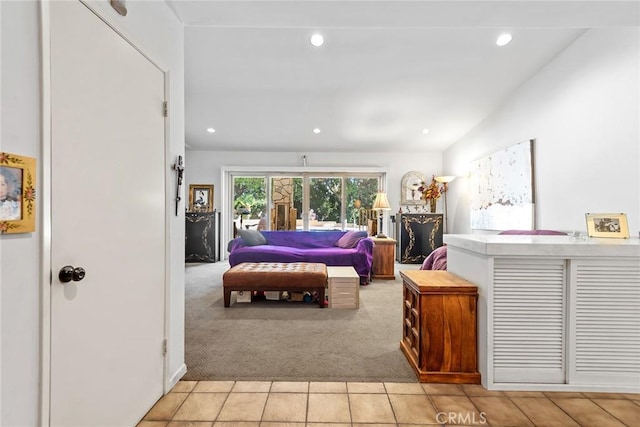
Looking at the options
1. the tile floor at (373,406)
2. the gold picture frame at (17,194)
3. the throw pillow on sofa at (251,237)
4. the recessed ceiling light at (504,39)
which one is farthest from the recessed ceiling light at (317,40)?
the tile floor at (373,406)

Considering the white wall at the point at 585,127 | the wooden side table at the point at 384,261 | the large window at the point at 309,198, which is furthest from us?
the large window at the point at 309,198

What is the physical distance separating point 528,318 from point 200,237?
6.25 meters

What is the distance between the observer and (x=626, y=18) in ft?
7.09

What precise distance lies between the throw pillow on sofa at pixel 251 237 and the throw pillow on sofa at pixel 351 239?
53.7 inches

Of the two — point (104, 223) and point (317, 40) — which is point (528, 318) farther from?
point (317, 40)

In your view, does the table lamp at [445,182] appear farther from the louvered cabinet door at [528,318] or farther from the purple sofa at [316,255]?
the louvered cabinet door at [528,318]

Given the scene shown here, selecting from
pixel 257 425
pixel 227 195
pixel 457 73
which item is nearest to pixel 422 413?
pixel 257 425

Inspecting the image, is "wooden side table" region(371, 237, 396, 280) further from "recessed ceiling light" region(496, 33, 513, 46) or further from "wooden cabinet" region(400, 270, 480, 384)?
"wooden cabinet" region(400, 270, 480, 384)

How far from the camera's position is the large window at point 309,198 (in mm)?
7484

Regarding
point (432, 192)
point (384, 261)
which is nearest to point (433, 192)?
point (432, 192)

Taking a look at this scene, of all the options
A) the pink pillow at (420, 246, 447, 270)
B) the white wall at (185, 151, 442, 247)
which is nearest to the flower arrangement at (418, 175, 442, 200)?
the white wall at (185, 151, 442, 247)

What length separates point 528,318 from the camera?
1.98 metres

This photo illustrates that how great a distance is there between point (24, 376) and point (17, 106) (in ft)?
2.93

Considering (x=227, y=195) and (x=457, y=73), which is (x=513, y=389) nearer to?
(x=457, y=73)
